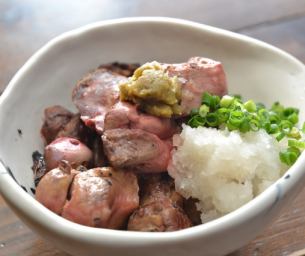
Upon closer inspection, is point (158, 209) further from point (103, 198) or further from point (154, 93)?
point (154, 93)

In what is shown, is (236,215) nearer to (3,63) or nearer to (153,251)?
(153,251)

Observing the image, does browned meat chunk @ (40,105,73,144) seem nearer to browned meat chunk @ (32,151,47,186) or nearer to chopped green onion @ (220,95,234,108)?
browned meat chunk @ (32,151,47,186)

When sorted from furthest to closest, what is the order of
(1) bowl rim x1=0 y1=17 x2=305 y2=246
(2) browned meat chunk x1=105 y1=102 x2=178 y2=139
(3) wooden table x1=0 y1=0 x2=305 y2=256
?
1. (3) wooden table x1=0 y1=0 x2=305 y2=256
2. (2) browned meat chunk x1=105 y1=102 x2=178 y2=139
3. (1) bowl rim x1=0 y1=17 x2=305 y2=246

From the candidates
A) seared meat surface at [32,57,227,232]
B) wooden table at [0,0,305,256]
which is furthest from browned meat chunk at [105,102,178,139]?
wooden table at [0,0,305,256]

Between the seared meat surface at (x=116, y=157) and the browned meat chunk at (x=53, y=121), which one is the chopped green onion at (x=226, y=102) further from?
the browned meat chunk at (x=53, y=121)

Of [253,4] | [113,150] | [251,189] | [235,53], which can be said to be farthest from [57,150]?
[253,4]

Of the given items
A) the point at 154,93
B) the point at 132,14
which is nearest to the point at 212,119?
the point at 154,93
